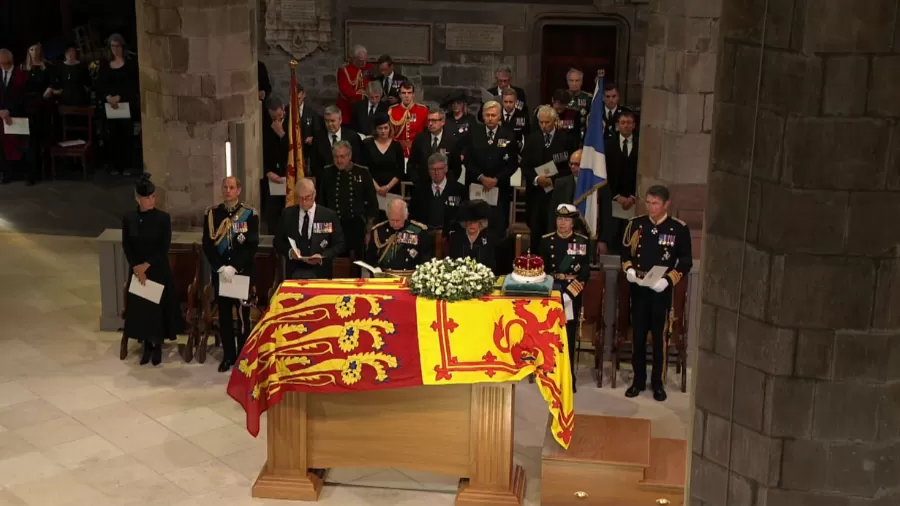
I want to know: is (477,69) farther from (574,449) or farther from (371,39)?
(574,449)

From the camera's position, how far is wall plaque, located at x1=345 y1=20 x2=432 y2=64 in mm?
17328

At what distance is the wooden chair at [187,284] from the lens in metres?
11.4

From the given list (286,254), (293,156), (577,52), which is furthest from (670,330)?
(577,52)

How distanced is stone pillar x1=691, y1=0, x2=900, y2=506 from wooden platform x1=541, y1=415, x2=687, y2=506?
1720 mm

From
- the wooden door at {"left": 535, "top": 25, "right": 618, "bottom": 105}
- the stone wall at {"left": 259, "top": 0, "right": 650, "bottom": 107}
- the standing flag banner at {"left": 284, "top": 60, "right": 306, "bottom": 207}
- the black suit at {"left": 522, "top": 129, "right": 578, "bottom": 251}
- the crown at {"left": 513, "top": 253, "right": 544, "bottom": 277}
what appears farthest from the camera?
the wooden door at {"left": 535, "top": 25, "right": 618, "bottom": 105}

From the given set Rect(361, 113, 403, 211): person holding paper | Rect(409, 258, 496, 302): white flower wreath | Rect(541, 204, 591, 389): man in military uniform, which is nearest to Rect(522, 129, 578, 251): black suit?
Rect(361, 113, 403, 211): person holding paper

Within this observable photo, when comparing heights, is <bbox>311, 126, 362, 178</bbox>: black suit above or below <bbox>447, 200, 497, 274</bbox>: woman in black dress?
above

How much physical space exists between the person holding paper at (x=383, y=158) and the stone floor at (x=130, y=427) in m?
2.58

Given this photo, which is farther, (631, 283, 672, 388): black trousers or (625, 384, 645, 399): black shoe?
(625, 384, 645, 399): black shoe

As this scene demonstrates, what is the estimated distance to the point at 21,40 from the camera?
1894 centimetres

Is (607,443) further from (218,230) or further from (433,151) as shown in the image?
(433,151)

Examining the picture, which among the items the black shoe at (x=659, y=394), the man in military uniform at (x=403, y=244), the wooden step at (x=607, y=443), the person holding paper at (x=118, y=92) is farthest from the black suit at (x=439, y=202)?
the person holding paper at (x=118, y=92)

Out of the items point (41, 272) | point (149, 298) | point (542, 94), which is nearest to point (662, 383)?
point (149, 298)

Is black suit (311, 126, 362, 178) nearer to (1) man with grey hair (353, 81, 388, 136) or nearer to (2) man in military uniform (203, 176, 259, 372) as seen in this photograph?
(1) man with grey hair (353, 81, 388, 136)
